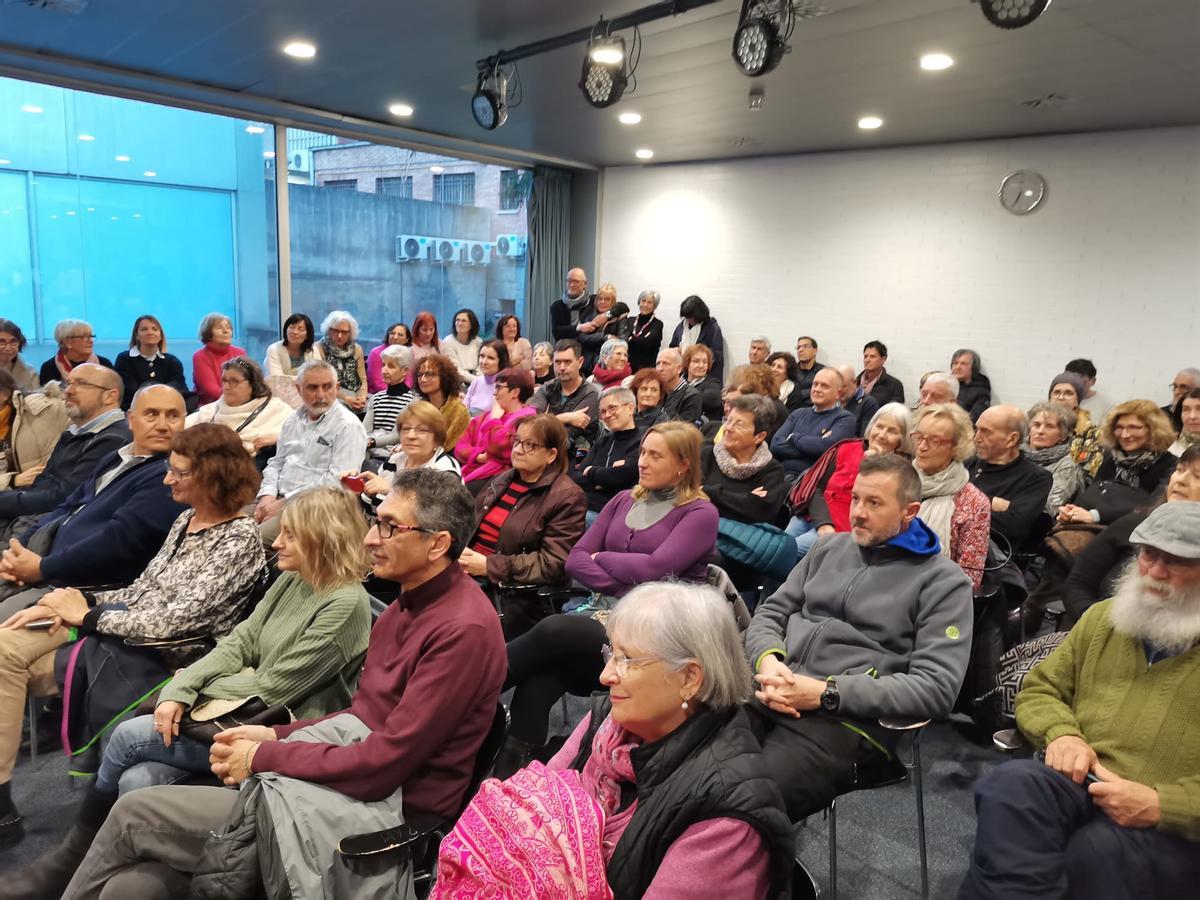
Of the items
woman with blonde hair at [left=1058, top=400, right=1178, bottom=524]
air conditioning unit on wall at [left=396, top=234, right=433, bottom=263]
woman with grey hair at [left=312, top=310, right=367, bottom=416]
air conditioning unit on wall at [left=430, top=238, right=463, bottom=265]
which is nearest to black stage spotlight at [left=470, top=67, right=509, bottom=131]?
woman with grey hair at [left=312, top=310, right=367, bottom=416]

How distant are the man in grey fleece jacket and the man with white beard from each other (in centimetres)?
24

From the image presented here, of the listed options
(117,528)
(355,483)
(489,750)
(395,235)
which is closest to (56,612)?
(117,528)

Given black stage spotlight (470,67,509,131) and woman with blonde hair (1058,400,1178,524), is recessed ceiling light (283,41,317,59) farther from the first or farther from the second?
woman with blonde hair (1058,400,1178,524)

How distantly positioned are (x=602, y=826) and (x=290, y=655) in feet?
3.22

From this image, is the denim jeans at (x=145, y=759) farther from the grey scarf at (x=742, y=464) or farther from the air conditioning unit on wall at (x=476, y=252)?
the air conditioning unit on wall at (x=476, y=252)

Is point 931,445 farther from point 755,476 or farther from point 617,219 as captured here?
point 617,219

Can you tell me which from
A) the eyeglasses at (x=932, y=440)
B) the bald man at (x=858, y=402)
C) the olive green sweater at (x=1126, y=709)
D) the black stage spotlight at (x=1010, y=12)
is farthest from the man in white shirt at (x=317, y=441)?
the bald man at (x=858, y=402)

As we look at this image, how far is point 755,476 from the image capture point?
11.3 ft

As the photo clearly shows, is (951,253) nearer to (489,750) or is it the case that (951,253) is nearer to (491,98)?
(491,98)

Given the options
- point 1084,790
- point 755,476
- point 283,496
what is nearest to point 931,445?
point 755,476

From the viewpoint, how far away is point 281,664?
1.99 metres

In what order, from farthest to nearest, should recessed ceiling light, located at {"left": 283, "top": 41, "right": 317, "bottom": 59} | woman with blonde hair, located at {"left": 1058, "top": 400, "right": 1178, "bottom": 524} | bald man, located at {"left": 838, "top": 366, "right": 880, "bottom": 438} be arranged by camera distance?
1. bald man, located at {"left": 838, "top": 366, "right": 880, "bottom": 438}
2. recessed ceiling light, located at {"left": 283, "top": 41, "right": 317, "bottom": 59}
3. woman with blonde hair, located at {"left": 1058, "top": 400, "right": 1178, "bottom": 524}

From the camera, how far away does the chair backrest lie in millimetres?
1749

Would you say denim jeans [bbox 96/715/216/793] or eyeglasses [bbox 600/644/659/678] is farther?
denim jeans [bbox 96/715/216/793]
